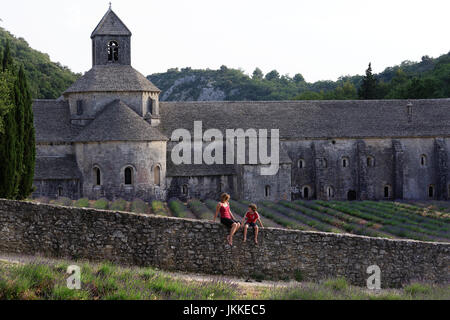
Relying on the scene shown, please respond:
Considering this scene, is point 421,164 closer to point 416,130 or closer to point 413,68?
point 416,130

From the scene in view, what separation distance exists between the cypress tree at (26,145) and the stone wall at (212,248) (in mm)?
13105

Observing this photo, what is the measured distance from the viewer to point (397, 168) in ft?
166

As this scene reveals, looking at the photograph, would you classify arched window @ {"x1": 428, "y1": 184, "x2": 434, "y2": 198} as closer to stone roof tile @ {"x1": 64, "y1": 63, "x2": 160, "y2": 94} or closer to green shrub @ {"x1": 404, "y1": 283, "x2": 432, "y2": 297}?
stone roof tile @ {"x1": 64, "y1": 63, "x2": 160, "y2": 94}

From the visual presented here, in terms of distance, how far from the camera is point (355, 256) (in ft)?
57.7

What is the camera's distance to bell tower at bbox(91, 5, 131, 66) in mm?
49531

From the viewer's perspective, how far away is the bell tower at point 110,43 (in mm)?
49531

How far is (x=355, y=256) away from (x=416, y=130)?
3625cm

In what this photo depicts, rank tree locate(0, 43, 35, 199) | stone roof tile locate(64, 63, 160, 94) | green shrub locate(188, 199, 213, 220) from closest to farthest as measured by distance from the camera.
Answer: tree locate(0, 43, 35, 199) < green shrub locate(188, 199, 213, 220) < stone roof tile locate(64, 63, 160, 94)

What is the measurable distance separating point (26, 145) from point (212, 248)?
59.9 feet

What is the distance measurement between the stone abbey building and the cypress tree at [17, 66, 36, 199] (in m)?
10.6

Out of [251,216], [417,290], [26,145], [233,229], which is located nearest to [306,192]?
[26,145]

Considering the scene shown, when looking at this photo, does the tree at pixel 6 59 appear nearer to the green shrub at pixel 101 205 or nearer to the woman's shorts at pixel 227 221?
the green shrub at pixel 101 205

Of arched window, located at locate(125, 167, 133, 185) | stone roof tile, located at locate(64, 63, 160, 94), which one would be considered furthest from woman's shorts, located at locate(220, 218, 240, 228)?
stone roof tile, located at locate(64, 63, 160, 94)

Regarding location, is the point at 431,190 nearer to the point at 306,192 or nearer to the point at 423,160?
the point at 423,160
